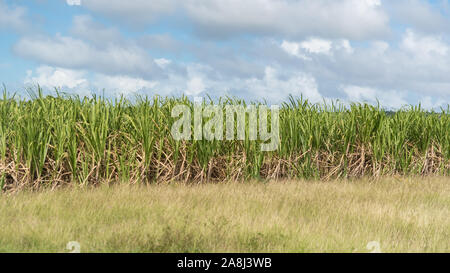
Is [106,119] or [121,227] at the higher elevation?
[106,119]

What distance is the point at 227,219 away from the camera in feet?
13.6

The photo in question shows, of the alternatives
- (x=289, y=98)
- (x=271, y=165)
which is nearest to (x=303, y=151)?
(x=271, y=165)

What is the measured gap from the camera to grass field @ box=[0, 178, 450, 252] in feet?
11.7

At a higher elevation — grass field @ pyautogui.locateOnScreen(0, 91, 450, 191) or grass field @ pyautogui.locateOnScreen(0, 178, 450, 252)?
grass field @ pyautogui.locateOnScreen(0, 91, 450, 191)

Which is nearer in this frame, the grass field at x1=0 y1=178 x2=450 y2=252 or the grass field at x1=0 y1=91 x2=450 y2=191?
the grass field at x1=0 y1=178 x2=450 y2=252

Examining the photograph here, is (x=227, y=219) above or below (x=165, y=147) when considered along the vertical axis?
below

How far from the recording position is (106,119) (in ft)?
19.8

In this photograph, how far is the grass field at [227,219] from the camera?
3.57 metres

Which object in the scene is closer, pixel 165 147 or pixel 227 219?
pixel 227 219

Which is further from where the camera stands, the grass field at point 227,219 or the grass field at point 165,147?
the grass field at point 165,147

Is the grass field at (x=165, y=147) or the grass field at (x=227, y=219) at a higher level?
the grass field at (x=165, y=147)
